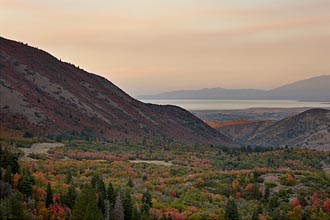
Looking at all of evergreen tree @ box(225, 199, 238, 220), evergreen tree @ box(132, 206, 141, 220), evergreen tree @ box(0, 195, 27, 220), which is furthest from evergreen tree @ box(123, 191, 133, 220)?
evergreen tree @ box(0, 195, 27, 220)

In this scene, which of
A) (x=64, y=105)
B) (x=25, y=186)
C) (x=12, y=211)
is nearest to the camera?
(x=12, y=211)

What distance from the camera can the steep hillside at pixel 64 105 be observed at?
129m

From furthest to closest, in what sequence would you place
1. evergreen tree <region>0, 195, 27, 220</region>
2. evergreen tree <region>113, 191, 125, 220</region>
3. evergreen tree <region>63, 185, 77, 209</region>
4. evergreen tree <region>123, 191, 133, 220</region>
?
evergreen tree <region>123, 191, 133, 220</region>, evergreen tree <region>63, 185, 77, 209</region>, evergreen tree <region>113, 191, 125, 220</region>, evergreen tree <region>0, 195, 27, 220</region>

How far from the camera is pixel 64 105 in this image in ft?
489

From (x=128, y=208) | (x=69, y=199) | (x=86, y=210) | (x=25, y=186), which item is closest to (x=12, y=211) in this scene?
(x=86, y=210)

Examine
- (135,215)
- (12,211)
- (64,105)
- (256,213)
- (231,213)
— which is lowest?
(256,213)

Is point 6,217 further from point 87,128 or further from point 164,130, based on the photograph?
point 164,130

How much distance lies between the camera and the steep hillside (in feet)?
424

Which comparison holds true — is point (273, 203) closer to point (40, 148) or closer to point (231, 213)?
point (231, 213)

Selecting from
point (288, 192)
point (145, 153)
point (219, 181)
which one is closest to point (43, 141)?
point (145, 153)

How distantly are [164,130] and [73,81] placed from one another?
129 ft

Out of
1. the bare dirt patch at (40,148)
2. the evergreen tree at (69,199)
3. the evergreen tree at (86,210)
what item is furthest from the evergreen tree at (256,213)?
the bare dirt patch at (40,148)

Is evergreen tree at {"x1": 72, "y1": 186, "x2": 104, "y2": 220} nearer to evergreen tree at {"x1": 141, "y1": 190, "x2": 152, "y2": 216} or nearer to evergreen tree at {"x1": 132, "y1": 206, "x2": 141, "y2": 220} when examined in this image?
evergreen tree at {"x1": 132, "y1": 206, "x2": 141, "y2": 220}

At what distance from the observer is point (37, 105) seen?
13638cm
